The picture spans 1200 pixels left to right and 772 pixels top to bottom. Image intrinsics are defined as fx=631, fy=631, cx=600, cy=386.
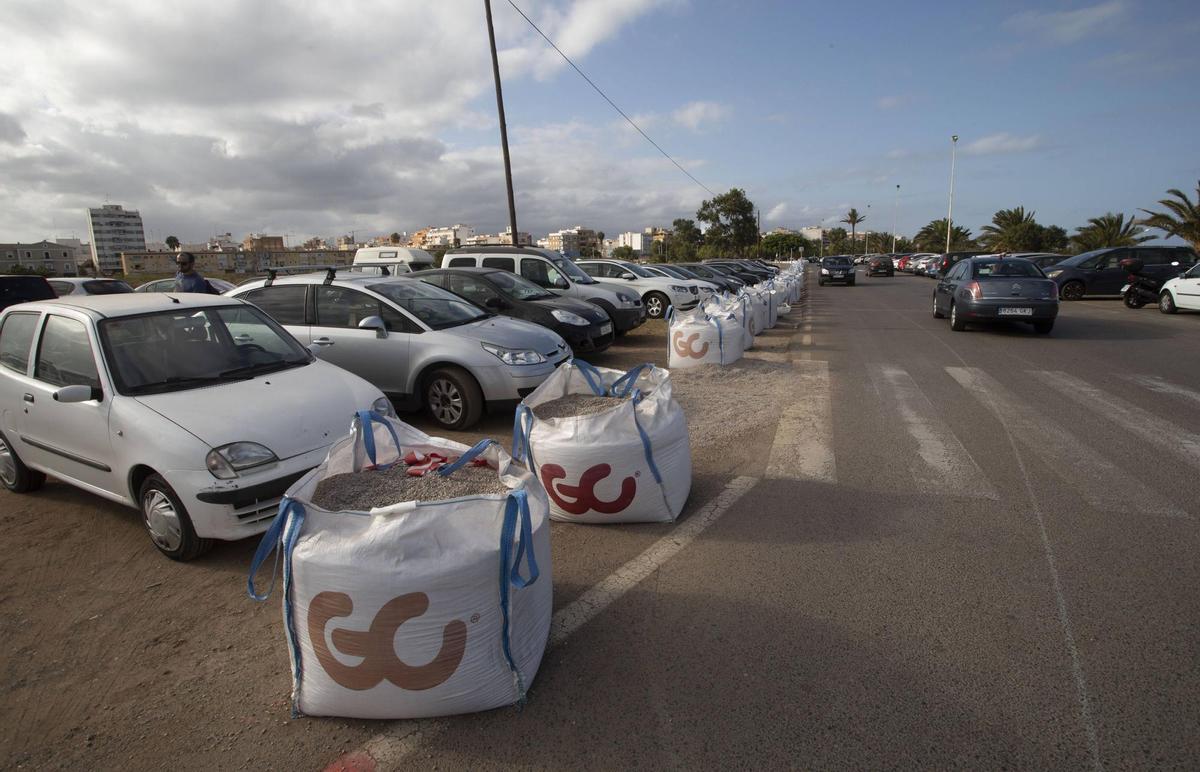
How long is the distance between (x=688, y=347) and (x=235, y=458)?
6689mm

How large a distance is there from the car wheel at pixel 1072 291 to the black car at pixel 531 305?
17261 millimetres

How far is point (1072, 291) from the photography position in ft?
64.8

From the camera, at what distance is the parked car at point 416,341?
6.32 metres

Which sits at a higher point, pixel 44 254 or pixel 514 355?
pixel 44 254

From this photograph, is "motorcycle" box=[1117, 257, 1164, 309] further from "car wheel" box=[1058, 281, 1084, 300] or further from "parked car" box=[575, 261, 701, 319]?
"parked car" box=[575, 261, 701, 319]

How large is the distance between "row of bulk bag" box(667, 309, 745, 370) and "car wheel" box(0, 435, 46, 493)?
715 centimetres

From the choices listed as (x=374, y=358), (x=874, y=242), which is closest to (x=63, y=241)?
(x=374, y=358)

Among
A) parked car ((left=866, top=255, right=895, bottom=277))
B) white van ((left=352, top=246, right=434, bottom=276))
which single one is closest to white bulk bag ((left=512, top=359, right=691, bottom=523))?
white van ((left=352, top=246, right=434, bottom=276))

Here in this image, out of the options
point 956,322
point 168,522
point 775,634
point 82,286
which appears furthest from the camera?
point 82,286

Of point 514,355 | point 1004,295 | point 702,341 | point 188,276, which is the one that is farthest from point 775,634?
point 1004,295

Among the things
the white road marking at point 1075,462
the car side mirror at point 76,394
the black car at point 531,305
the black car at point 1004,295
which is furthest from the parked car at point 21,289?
the black car at point 1004,295

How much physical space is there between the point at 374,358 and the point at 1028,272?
12217mm

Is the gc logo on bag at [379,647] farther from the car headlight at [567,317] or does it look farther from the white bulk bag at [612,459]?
the car headlight at [567,317]

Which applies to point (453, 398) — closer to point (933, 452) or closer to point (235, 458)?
point (235, 458)
